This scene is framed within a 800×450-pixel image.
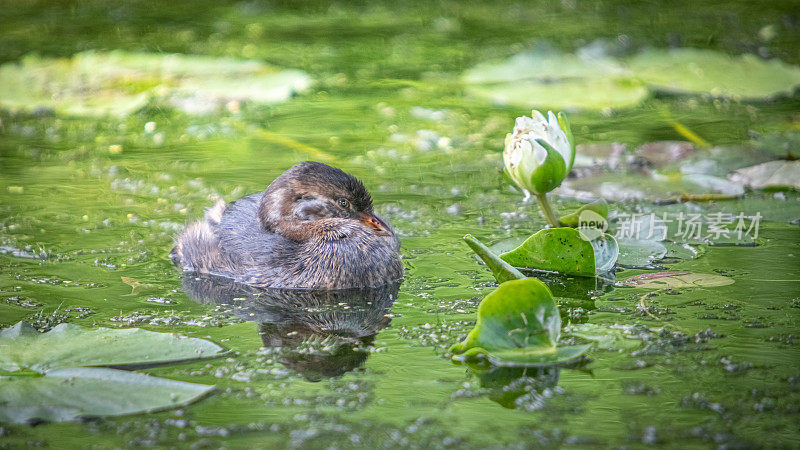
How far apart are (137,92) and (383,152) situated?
7.47ft

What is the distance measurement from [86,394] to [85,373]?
0.16 m

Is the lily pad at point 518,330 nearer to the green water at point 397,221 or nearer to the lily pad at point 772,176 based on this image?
the green water at point 397,221

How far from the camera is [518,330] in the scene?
3.90 metres

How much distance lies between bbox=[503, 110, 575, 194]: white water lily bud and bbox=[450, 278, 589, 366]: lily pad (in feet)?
3.00

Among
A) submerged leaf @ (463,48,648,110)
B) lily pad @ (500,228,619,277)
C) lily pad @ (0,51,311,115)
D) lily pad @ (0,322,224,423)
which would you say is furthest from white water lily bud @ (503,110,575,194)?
lily pad @ (0,51,311,115)

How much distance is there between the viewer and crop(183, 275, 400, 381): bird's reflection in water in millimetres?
4094

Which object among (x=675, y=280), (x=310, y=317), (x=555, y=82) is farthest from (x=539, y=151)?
(x=555, y=82)

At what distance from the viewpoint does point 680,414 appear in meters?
3.46

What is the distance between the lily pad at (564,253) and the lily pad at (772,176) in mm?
1561

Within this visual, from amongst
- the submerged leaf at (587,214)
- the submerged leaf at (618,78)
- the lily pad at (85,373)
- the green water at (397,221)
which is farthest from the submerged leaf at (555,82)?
the lily pad at (85,373)

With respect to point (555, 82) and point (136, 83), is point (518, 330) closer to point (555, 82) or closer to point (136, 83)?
point (555, 82)

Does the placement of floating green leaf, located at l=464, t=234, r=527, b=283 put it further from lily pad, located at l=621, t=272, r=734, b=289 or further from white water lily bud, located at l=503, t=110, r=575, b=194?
lily pad, located at l=621, t=272, r=734, b=289

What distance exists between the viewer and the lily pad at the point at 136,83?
25.4 ft

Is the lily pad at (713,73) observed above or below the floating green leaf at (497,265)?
above
